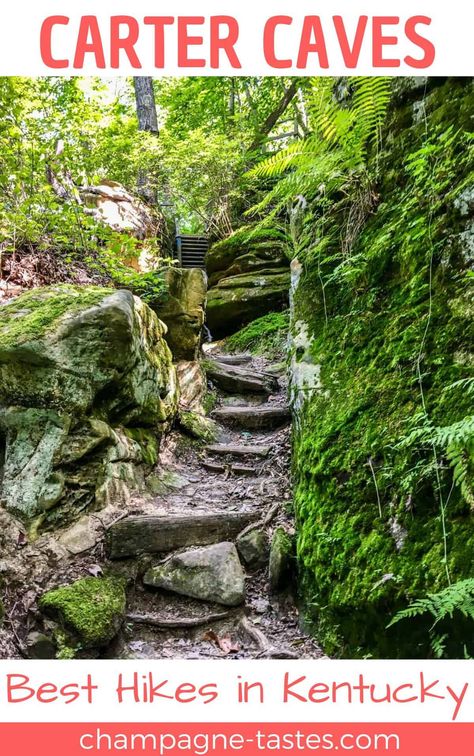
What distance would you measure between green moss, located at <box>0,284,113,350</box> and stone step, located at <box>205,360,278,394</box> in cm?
271

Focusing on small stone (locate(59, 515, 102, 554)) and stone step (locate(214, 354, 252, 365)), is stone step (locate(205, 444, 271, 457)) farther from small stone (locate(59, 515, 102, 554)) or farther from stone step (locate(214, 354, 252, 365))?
stone step (locate(214, 354, 252, 365))

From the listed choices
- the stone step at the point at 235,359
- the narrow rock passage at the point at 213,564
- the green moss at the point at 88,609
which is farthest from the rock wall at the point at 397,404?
the stone step at the point at 235,359

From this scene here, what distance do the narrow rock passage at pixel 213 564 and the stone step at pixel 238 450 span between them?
37 mm

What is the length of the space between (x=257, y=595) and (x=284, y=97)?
451 inches

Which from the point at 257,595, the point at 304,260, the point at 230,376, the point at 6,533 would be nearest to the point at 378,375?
the point at 257,595

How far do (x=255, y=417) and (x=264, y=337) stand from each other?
3031 millimetres

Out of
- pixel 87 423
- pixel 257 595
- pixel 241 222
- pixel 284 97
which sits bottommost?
pixel 257 595

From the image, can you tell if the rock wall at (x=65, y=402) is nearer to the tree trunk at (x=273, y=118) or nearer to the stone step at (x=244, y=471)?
the stone step at (x=244, y=471)

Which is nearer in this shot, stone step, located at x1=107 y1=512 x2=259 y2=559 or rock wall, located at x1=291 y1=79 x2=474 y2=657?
rock wall, located at x1=291 y1=79 x2=474 y2=657

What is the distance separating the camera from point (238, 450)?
4629 millimetres

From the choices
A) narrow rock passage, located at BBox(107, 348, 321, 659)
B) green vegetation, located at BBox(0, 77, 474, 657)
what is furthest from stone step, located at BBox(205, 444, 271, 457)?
green vegetation, located at BBox(0, 77, 474, 657)

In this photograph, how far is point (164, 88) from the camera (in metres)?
15.4

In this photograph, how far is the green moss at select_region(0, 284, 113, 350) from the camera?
328 centimetres

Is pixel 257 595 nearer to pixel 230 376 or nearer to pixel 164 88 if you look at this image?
pixel 230 376
